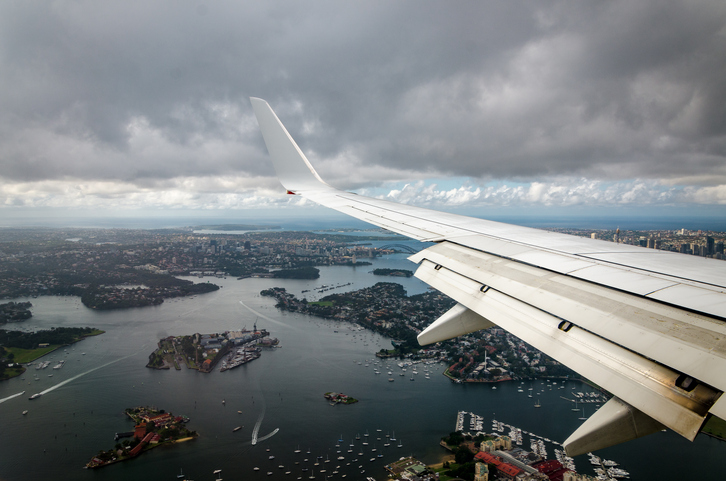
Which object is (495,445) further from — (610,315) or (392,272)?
(392,272)

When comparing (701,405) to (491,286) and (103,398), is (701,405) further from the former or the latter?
(103,398)

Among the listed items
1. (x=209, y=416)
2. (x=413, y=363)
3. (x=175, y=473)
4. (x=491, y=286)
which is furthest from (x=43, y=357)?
(x=491, y=286)

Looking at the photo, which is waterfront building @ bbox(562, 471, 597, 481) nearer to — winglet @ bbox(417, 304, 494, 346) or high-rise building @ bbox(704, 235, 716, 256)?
high-rise building @ bbox(704, 235, 716, 256)

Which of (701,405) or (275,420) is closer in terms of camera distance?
(701,405)

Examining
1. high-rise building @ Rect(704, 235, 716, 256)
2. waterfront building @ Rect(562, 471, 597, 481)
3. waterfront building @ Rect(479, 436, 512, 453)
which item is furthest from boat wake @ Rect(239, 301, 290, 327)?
high-rise building @ Rect(704, 235, 716, 256)

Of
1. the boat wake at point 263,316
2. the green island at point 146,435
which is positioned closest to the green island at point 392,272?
the boat wake at point 263,316

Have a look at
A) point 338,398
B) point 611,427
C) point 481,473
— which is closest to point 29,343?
point 338,398
